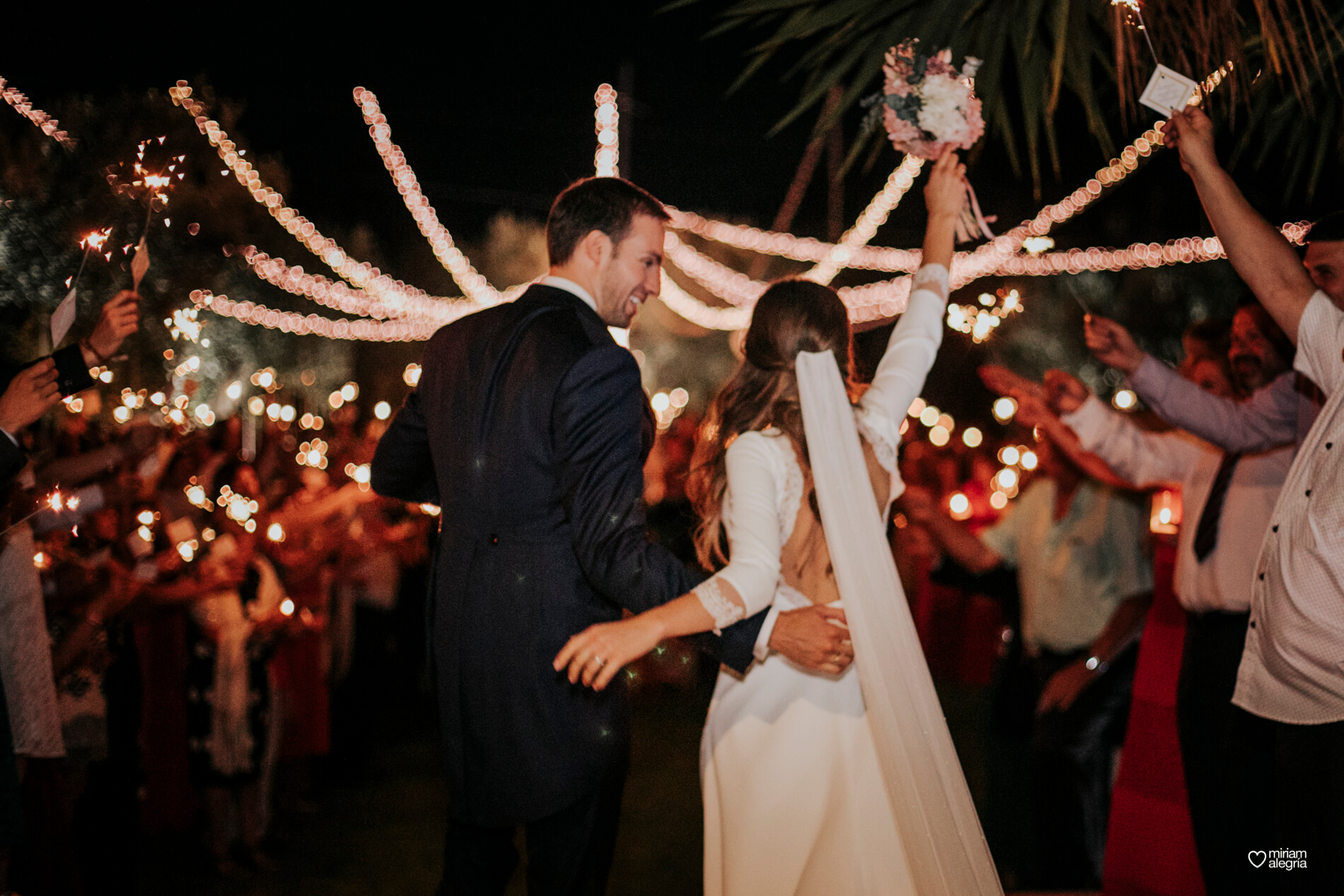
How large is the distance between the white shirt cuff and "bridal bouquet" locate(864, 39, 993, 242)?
39.5 inches

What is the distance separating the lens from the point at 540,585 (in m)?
2.05

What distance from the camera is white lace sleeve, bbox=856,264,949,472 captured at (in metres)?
2.13

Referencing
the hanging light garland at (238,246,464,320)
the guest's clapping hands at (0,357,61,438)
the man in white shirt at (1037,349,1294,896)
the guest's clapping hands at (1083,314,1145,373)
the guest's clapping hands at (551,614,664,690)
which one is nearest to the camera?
the guest's clapping hands at (551,614,664,690)

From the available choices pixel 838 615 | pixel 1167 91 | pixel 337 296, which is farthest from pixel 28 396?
pixel 337 296

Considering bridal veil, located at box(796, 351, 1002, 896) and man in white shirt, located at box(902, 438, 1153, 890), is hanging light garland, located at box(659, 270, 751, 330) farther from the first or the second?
bridal veil, located at box(796, 351, 1002, 896)

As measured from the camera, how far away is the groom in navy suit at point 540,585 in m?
1.98

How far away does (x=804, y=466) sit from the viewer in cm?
220

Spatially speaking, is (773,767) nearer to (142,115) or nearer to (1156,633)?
(1156,633)

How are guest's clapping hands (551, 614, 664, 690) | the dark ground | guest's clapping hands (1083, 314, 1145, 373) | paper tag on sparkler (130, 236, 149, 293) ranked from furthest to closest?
1. the dark ground
2. guest's clapping hands (1083, 314, 1145, 373)
3. paper tag on sparkler (130, 236, 149, 293)
4. guest's clapping hands (551, 614, 664, 690)

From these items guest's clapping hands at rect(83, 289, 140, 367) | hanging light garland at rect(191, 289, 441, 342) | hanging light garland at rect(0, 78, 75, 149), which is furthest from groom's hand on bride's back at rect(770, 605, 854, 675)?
hanging light garland at rect(191, 289, 441, 342)

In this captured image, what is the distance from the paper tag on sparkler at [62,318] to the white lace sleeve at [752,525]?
179 cm

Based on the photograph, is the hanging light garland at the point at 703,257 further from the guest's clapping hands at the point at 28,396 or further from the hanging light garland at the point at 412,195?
the guest's clapping hands at the point at 28,396

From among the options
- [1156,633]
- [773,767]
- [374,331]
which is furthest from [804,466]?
[374,331]

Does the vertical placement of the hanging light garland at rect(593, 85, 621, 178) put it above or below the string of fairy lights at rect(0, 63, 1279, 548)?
above
